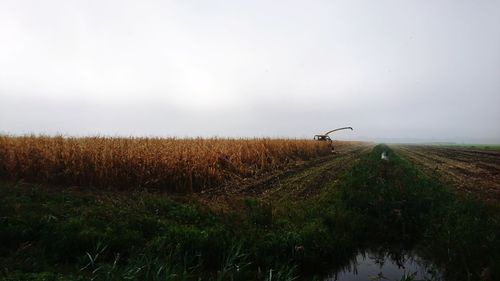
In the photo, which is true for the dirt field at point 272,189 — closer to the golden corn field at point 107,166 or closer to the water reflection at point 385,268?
the golden corn field at point 107,166

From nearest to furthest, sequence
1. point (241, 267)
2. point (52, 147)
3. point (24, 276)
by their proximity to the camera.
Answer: point (24, 276) < point (241, 267) < point (52, 147)

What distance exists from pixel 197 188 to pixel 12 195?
5207 mm

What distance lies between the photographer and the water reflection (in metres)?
5.93

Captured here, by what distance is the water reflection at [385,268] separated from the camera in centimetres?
593

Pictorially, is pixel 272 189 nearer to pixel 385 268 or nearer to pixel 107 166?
pixel 107 166

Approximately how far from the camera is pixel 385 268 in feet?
20.7

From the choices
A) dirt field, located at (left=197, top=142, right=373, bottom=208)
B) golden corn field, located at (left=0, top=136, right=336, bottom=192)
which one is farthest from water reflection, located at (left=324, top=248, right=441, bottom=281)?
golden corn field, located at (left=0, top=136, right=336, bottom=192)

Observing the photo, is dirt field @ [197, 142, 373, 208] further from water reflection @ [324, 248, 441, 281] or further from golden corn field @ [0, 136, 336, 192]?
water reflection @ [324, 248, 441, 281]

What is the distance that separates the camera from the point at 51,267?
18.9 feet

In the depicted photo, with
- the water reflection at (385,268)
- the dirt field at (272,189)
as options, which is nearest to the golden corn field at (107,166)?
the dirt field at (272,189)

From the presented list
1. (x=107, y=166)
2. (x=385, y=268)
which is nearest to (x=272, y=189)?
(x=107, y=166)

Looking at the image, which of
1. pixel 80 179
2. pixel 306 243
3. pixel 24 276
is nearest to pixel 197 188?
pixel 80 179

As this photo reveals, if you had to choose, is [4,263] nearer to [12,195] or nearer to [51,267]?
[51,267]

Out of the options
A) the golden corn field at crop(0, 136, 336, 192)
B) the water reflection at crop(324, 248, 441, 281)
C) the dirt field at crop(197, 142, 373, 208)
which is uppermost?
the golden corn field at crop(0, 136, 336, 192)
